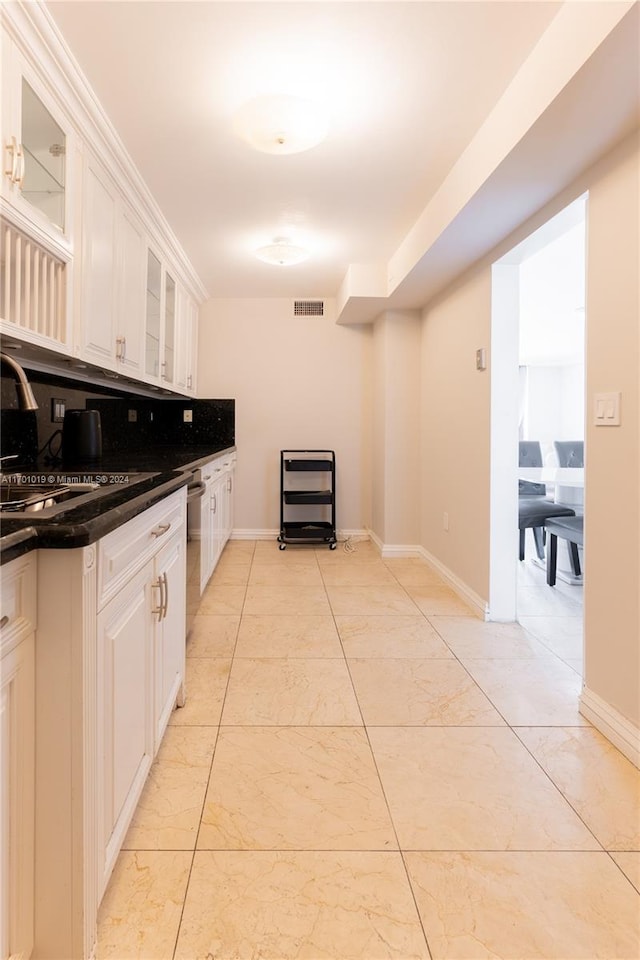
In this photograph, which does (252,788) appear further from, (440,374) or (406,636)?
(440,374)

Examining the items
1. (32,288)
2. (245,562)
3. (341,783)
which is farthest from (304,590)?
(32,288)

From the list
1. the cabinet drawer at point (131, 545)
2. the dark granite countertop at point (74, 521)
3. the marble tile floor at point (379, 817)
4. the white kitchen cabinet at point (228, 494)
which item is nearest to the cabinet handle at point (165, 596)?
the cabinet drawer at point (131, 545)

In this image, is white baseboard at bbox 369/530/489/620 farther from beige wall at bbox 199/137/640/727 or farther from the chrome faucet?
the chrome faucet

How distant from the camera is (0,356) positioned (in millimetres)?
1195

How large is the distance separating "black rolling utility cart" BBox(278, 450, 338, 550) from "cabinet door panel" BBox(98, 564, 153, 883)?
125 inches

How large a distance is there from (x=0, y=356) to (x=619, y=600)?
6.51 feet

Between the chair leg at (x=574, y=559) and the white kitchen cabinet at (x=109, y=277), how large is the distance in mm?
3139

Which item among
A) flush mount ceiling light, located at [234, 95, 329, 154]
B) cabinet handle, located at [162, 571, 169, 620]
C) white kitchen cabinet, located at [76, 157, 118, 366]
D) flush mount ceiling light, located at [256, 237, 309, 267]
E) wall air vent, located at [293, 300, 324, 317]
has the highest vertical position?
wall air vent, located at [293, 300, 324, 317]

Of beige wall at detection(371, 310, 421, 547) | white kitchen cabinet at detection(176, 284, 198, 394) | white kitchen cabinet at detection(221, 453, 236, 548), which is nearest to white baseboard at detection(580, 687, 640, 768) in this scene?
beige wall at detection(371, 310, 421, 547)

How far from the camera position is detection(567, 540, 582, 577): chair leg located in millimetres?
3566

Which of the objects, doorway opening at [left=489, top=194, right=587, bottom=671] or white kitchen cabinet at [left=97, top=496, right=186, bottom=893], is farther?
doorway opening at [left=489, top=194, right=587, bottom=671]

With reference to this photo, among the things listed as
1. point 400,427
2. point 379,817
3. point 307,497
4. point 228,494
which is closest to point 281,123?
point 379,817

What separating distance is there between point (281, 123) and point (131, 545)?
1685 millimetres

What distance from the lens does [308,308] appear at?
473 cm
